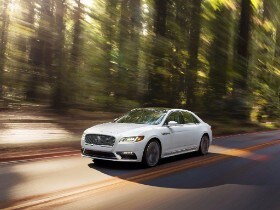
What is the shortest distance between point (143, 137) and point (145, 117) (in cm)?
143

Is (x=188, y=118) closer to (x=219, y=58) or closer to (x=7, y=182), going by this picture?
(x=7, y=182)

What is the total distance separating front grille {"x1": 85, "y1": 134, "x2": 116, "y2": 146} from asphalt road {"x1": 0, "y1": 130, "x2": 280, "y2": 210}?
583 millimetres

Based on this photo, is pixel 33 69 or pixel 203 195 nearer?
pixel 203 195

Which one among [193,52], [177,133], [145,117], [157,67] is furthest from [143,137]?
[193,52]

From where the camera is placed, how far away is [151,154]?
1109cm

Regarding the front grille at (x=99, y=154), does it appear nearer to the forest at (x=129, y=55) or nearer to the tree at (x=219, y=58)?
the forest at (x=129, y=55)

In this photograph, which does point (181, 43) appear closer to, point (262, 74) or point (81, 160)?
point (262, 74)

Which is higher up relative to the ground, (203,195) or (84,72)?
(84,72)

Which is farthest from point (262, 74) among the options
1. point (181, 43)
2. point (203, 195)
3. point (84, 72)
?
point (203, 195)

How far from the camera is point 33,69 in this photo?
21188mm

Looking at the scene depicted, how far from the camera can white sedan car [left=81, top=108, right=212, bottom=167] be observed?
10547 millimetres

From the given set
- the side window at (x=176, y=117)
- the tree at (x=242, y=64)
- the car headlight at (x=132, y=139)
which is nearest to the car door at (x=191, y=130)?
the side window at (x=176, y=117)

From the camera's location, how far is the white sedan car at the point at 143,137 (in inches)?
415

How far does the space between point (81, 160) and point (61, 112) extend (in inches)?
407
